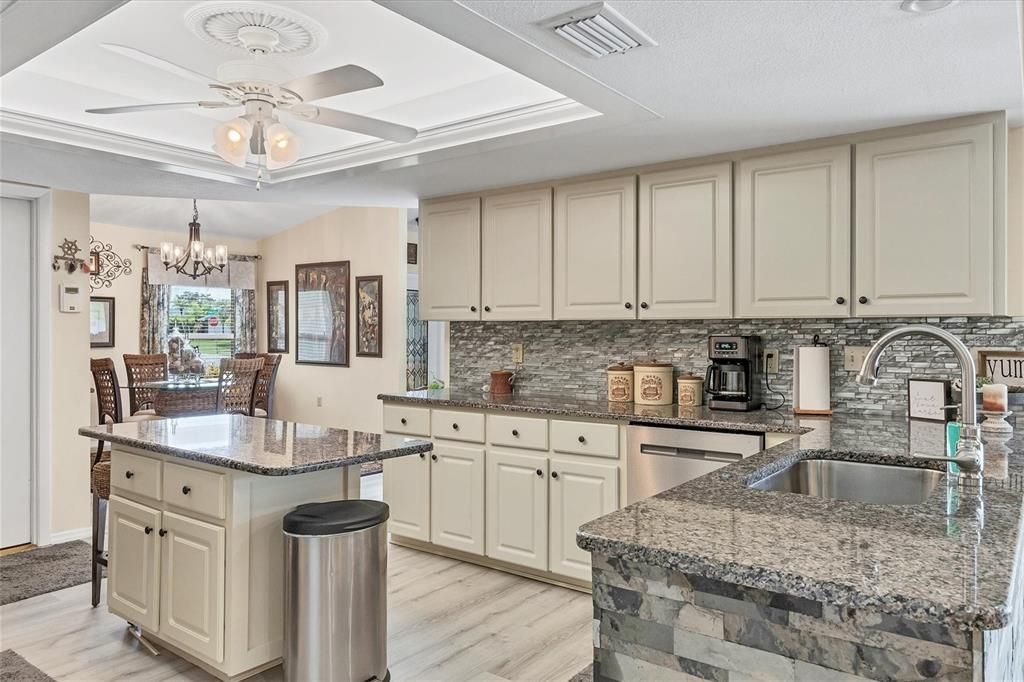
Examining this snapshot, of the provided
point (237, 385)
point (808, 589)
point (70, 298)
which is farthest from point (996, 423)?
point (237, 385)

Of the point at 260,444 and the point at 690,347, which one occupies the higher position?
the point at 690,347

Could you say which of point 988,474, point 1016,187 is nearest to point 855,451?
point 988,474

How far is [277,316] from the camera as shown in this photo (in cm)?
834

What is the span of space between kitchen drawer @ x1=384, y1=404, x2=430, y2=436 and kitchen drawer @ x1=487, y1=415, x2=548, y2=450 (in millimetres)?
461

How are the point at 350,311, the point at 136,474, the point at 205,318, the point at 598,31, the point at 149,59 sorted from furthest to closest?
1. the point at 205,318
2. the point at 350,311
3. the point at 136,474
4. the point at 149,59
5. the point at 598,31

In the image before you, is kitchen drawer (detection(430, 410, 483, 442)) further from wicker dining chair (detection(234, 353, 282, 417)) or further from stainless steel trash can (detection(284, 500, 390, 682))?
wicker dining chair (detection(234, 353, 282, 417))

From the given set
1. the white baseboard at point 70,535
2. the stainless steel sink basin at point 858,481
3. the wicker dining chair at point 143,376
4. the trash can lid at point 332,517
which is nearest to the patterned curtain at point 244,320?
the wicker dining chair at point 143,376

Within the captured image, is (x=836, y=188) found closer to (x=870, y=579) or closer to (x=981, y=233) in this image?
(x=981, y=233)

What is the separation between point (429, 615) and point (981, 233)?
2.80 m

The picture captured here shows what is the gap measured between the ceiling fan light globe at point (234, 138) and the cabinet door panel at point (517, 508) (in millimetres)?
1909

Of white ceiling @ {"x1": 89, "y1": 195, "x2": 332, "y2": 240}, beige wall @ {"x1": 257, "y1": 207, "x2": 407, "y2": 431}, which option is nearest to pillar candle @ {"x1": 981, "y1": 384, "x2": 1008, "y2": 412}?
beige wall @ {"x1": 257, "y1": 207, "x2": 407, "y2": 431}

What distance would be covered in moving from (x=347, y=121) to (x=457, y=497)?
207cm

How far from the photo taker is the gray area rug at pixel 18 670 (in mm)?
2571

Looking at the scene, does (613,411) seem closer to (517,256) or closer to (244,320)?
(517,256)
